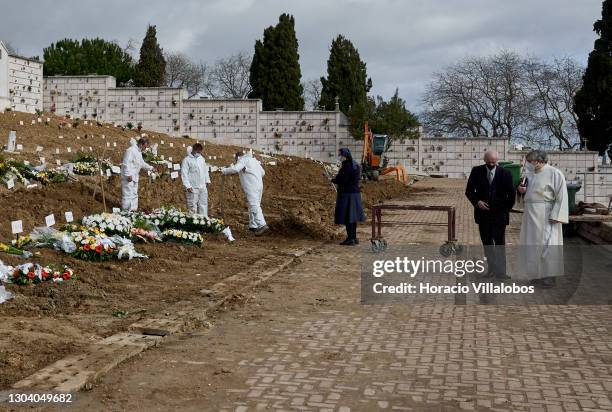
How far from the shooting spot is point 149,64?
4981 centimetres

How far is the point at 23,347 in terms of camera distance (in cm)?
637

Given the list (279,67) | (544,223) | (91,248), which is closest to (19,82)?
(279,67)

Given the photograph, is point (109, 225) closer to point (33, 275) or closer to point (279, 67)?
point (33, 275)

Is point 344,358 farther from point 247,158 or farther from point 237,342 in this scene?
point 247,158

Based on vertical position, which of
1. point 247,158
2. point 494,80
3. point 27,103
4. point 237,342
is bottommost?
point 237,342

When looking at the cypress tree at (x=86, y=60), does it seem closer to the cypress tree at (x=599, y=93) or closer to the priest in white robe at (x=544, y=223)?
the cypress tree at (x=599, y=93)

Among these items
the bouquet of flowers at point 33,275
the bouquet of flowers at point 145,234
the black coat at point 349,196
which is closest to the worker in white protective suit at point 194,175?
the bouquet of flowers at point 145,234

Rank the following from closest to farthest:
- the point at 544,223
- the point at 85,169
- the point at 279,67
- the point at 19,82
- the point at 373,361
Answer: the point at 373,361
the point at 544,223
the point at 85,169
the point at 19,82
the point at 279,67

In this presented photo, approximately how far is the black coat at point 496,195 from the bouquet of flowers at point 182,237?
4900 mm

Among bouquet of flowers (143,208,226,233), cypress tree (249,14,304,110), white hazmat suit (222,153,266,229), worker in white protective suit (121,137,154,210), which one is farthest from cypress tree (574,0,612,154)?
bouquet of flowers (143,208,226,233)

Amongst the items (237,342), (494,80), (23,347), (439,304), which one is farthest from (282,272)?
(494,80)

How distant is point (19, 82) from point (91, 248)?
28.0 meters

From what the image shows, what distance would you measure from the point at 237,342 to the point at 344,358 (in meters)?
1.12

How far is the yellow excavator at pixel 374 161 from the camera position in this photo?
3491 centimetres
